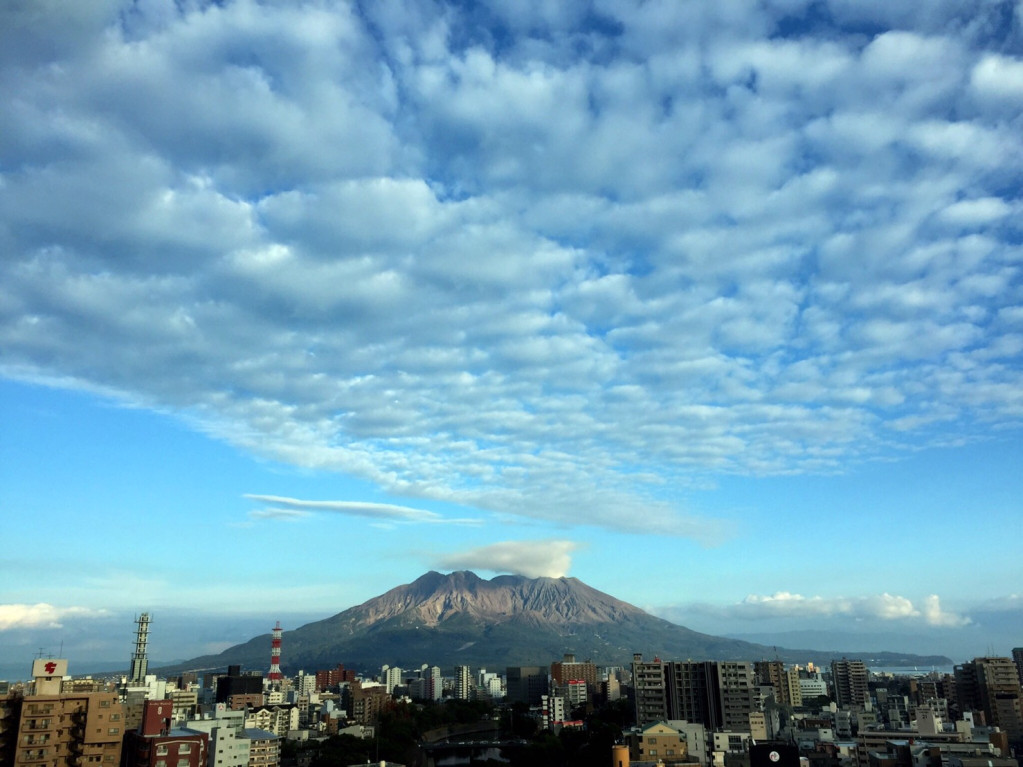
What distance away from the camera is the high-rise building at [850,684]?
11145 centimetres

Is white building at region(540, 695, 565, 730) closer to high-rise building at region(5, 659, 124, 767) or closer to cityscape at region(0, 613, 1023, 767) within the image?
cityscape at region(0, 613, 1023, 767)

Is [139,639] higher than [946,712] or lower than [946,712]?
higher

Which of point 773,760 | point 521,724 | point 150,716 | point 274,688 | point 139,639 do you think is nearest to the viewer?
point 773,760

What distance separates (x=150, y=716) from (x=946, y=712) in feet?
→ 271

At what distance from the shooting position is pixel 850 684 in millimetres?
113188

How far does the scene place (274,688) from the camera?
123 m

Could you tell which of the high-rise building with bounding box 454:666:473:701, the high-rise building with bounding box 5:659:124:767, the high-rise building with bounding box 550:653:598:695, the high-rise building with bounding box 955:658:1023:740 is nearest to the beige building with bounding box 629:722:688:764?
the high-rise building with bounding box 5:659:124:767

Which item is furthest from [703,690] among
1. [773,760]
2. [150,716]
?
Answer: [150,716]

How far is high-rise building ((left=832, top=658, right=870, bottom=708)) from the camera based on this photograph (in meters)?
111

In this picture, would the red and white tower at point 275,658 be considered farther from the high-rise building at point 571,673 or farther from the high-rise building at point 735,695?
the high-rise building at point 735,695

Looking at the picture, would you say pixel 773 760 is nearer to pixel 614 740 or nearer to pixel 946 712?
pixel 614 740

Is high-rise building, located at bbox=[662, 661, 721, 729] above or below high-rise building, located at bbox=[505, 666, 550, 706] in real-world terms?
above

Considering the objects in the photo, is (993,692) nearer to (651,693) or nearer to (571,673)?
(651,693)

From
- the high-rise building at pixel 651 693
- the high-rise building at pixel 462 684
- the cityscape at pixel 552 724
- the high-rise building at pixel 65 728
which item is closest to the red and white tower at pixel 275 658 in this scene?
the cityscape at pixel 552 724
